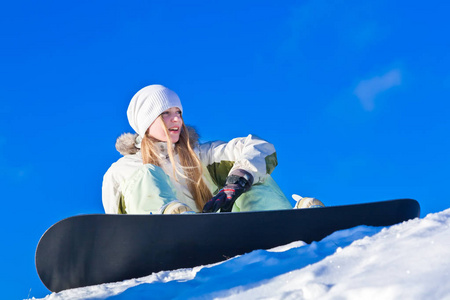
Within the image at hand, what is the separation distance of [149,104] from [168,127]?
19 centimetres

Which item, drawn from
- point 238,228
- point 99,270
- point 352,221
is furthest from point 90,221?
point 352,221

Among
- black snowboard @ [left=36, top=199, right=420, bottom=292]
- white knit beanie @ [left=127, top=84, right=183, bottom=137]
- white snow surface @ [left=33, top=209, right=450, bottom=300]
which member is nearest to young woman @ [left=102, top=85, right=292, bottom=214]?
white knit beanie @ [left=127, top=84, right=183, bottom=137]

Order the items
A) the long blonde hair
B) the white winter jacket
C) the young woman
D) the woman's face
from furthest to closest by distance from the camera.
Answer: the woman's face
the long blonde hair
the young woman
the white winter jacket

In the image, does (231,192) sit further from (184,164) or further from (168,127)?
(168,127)

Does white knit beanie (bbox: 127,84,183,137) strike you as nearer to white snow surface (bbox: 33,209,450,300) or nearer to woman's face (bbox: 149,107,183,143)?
woman's face (bbox: 149,107,183,143)

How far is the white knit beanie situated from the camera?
2.88 metres

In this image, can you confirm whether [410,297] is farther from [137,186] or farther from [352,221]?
[137,186]

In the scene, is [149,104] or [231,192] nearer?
[231,192]

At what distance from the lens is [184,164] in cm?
282

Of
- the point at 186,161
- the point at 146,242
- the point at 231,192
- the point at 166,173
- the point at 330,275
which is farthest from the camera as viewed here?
the point at 186,161

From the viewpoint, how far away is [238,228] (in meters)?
2.04

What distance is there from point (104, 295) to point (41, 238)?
556 millimetres

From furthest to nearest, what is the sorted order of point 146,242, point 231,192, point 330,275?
point 231,192
point 146,242
point 330,275

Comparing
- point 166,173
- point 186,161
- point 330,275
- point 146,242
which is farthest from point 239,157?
point 330,275
